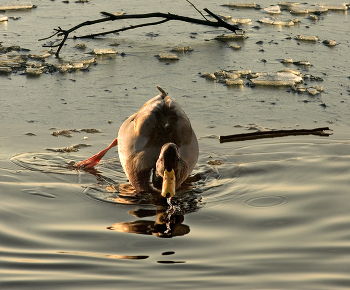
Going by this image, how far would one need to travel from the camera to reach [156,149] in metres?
5.18

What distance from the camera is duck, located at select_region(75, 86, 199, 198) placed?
4773 mm

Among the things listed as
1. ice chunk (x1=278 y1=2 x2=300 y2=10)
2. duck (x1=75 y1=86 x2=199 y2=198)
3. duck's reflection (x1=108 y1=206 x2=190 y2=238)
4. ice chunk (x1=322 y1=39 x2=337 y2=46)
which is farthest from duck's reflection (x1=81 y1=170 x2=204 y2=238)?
ice chunk (x1=278 y1=2 x2=300 y2=10)

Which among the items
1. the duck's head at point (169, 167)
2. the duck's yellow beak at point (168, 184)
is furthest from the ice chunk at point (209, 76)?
the duck's yellow beak at point (168, 184)

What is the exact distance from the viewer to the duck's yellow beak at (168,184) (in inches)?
177

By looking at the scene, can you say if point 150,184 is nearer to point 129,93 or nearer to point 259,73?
point 129,93

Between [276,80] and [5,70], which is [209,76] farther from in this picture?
[5,70]

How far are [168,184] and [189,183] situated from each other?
0.82m

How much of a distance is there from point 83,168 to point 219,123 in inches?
72.6

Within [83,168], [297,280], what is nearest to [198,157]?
[83,168]

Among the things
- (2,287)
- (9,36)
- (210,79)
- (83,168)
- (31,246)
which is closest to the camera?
(2,287)

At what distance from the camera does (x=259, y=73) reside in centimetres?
799

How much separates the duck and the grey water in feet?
0.50

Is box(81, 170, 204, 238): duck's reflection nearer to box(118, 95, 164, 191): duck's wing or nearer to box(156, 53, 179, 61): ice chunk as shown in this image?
box(118, 95, 164, 191): duck's wing

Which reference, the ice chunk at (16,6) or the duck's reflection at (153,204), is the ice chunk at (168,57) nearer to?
the duck's reflection at (153,204)
